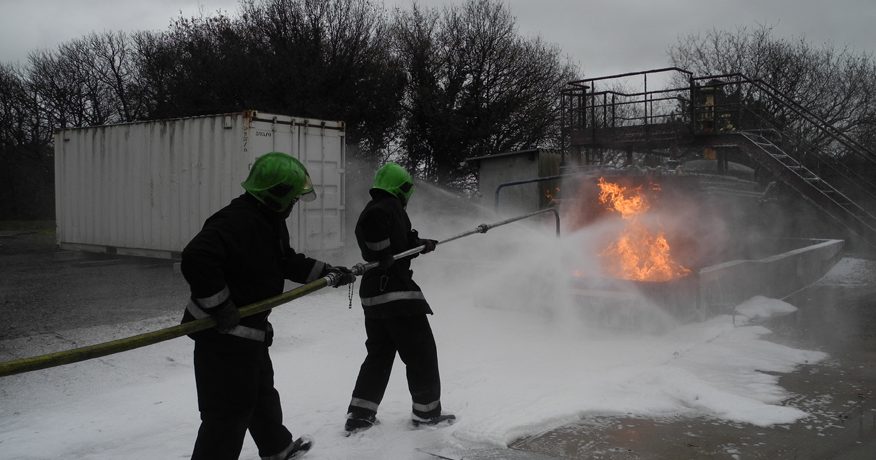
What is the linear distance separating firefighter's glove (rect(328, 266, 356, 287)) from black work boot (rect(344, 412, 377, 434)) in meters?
1.00

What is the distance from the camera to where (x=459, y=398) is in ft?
17.1

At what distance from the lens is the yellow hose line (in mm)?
2738

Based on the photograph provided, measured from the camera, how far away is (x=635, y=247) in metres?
8.43

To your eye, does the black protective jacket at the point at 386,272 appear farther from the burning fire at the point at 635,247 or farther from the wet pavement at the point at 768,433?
the burning fire at the point at 635,247

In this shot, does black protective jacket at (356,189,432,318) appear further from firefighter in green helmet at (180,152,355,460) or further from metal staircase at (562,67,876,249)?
metal staircase at (562,67,876,249)

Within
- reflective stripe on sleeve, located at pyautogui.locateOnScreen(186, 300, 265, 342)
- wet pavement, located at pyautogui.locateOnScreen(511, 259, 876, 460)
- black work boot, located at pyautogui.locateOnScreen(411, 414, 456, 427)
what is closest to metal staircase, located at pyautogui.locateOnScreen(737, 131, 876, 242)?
wet pavement, located at pyautogui.locateOnScreen(511, 259, 876, 460)

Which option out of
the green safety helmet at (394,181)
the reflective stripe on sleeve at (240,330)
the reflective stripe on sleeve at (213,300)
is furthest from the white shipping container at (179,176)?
the reflective stripe on sleeve at (213,300)

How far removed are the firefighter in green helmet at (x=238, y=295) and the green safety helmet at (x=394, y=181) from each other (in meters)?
1.09

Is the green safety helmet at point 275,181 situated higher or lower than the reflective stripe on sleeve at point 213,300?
higher

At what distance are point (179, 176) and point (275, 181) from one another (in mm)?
10422

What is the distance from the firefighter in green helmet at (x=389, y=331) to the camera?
448cm

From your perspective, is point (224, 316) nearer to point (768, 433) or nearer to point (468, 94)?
point (768, 433)

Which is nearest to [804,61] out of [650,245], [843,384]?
[650,245]

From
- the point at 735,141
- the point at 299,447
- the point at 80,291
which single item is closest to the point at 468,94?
the point at 735,141
